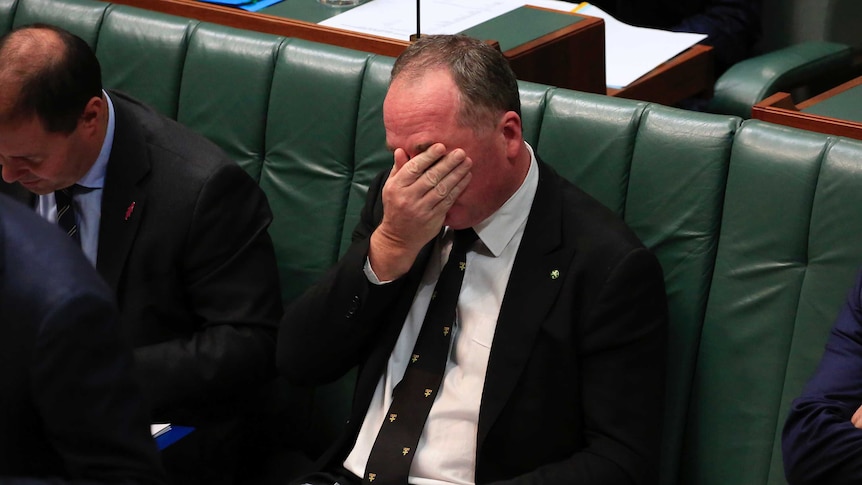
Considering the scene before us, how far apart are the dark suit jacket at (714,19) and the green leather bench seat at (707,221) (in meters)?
1.39

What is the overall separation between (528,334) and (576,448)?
201 mm

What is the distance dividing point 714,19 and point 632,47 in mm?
737

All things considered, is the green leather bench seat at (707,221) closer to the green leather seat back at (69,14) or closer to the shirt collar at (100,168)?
the shirt collar at (100,168)

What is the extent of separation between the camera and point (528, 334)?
1.75 meters

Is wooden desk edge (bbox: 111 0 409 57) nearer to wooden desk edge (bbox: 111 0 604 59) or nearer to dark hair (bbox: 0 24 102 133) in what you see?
wooden desk edge (bbox: 111 0 604 59)

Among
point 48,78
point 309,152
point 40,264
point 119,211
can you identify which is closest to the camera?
point 40,264

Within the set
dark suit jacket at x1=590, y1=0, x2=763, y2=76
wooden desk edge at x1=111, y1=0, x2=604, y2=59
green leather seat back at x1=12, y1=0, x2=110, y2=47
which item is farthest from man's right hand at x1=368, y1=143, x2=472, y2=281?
dark suit jacket at x1=590, y1=0, x2=763, y2=76

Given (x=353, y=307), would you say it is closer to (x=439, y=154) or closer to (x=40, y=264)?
(x=439, y=154)

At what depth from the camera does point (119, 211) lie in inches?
80.4

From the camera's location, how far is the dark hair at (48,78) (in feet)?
6.29

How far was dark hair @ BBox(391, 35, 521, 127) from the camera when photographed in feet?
5.67

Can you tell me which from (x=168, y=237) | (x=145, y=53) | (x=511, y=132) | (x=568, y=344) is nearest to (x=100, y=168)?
(x=168, y=237)

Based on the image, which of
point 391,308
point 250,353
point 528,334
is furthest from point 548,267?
point 250,353

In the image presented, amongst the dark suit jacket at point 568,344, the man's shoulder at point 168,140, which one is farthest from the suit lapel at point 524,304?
the man's shoulder at point 168,140
